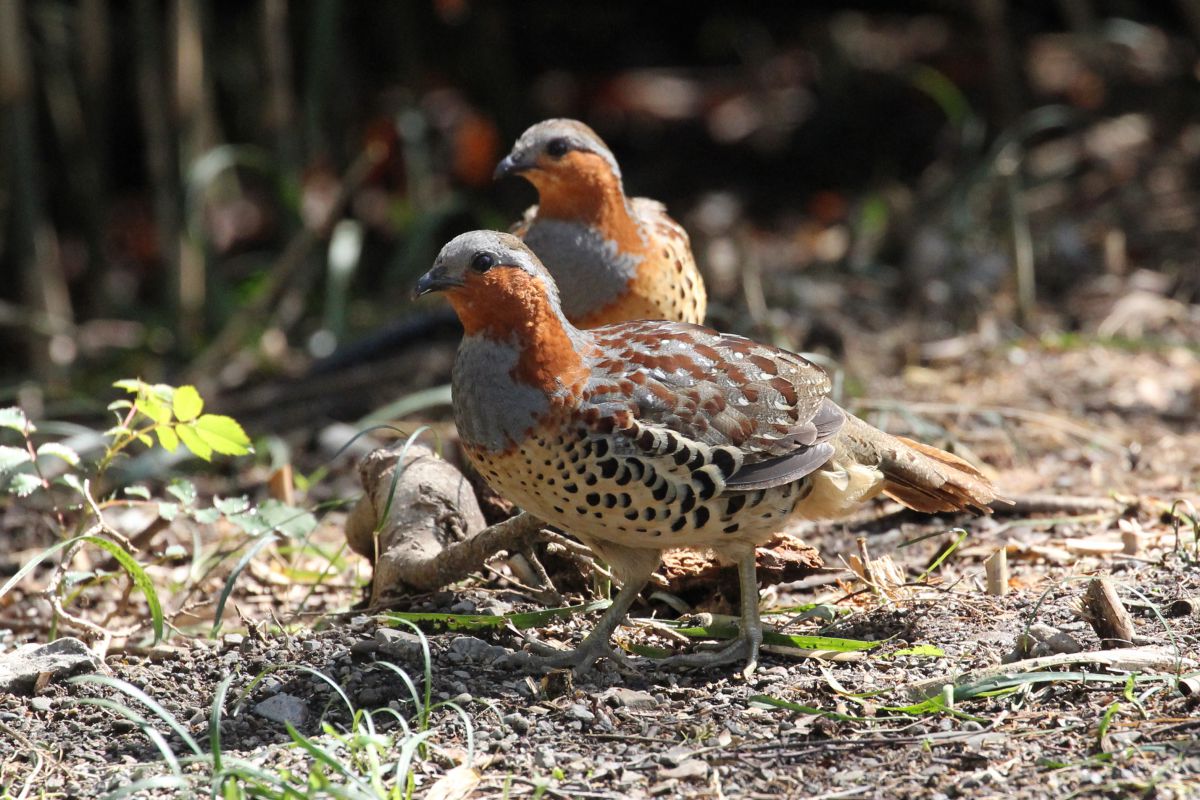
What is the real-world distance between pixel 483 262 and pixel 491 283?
0.19 ft

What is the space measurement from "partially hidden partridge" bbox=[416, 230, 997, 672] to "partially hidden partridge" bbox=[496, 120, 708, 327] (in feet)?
2.71

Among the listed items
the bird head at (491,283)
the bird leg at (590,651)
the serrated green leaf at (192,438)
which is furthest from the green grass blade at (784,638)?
the serrated green leaf at (192,438)

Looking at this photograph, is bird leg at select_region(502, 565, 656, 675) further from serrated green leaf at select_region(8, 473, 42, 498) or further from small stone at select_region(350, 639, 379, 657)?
serrated green leaf at select_region(8, 473, 42, 498)

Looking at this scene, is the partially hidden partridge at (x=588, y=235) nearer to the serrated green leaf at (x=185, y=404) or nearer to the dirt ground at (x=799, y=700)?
the dirt ground at (x=799, y=700)

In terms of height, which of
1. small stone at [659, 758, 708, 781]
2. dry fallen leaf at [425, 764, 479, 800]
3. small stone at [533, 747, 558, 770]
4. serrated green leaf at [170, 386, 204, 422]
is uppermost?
serrated green leaf at [170, 386, 204, 422]

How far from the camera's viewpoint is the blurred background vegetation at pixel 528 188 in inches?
289

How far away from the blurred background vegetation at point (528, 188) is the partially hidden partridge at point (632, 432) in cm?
240

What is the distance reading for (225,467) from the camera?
6512 mm

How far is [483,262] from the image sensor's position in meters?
3.73

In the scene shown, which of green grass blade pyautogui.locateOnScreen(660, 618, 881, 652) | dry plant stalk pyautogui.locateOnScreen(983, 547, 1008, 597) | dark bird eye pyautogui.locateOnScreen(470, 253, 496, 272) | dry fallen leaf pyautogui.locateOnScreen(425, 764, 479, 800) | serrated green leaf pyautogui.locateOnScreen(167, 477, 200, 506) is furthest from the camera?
dry plant stalk pyautogui.locateOnScreen(983, 547, 1008, 597)

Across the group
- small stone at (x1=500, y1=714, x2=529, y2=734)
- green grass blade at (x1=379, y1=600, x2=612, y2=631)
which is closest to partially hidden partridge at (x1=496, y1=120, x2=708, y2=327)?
green grass blade at (x1=379, y1=600, x2=612, y2=631)

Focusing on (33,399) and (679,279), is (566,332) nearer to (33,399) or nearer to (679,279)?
(679,279)

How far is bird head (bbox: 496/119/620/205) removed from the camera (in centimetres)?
492

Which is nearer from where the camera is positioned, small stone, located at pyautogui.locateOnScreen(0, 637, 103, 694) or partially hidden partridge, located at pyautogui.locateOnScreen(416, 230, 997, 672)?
partially hidden partridge, located at pyautogui.locateOnScreen(416, 230, 997, 672)
